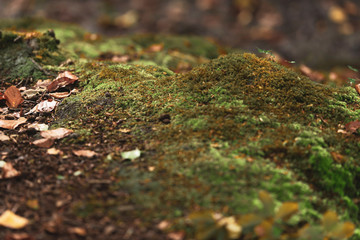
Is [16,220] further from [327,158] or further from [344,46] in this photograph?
[344,46]

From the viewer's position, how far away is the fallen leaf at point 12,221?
1.66 meters

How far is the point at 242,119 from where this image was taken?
249 centimetres

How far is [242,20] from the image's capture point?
27.3 ft

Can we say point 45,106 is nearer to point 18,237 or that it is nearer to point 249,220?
point 18,237

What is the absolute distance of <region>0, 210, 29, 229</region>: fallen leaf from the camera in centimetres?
166

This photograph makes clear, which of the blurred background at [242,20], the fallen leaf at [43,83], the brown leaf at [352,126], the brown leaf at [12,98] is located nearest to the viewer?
the brown leaf at [352,126]

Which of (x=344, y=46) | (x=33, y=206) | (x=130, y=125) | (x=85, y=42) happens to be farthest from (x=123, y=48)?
(x=344, y=46)

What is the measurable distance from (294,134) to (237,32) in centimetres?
616

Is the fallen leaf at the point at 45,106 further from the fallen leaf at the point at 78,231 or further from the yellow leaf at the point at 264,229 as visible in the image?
the yellow leaf at the point at 264,229

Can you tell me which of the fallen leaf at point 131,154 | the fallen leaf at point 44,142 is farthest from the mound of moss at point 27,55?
the fallen leaf at point 131,154

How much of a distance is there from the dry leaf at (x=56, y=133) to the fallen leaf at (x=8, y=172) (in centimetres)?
42

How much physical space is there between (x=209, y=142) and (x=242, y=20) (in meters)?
6.83

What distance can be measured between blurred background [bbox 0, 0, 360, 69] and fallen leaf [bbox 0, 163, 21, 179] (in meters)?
6.22

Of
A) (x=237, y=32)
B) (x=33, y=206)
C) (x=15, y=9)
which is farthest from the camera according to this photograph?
(x=15, y=9)
